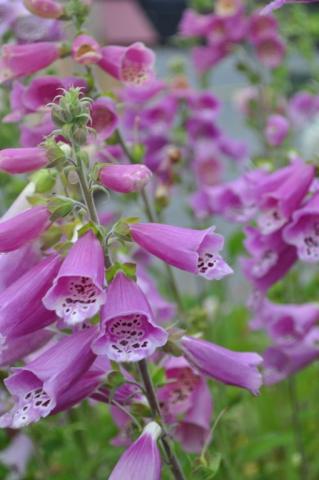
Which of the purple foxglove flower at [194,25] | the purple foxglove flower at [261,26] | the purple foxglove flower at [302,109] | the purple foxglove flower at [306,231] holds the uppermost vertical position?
the purple foxglove flower at [306,231]

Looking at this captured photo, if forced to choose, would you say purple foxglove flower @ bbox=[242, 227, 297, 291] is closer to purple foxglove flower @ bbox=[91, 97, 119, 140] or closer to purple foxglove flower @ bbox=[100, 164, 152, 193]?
purple foxglove flower @ bbox=[91, 97, 119, 140]

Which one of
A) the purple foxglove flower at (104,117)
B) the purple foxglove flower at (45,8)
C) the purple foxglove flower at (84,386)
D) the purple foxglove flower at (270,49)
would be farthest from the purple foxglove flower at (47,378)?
the purple foxglove flower at (270,49)

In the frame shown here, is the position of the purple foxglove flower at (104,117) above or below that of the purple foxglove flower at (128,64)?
below

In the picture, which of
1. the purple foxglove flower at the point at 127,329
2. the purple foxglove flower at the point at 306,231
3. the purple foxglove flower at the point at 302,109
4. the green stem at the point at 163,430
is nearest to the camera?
the purple foxglove flower at the point at 127,329

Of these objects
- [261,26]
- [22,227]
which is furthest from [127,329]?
[261,26]

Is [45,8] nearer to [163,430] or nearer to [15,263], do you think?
[15,263]

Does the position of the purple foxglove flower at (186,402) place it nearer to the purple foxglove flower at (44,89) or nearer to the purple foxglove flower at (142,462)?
the purple foxglove flower at (142,462)

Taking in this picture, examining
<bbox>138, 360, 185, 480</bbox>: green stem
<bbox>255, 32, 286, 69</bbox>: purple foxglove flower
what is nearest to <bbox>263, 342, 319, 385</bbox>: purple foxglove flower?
<bbox>138, 360, 185, 480</bbox>: green stem
